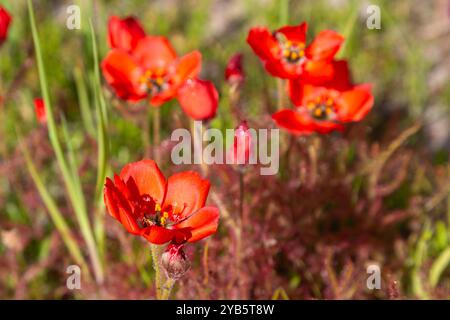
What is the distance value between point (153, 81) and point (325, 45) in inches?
17.6

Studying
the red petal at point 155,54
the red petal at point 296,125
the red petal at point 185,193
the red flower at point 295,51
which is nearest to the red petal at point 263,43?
the red flower at point 295,51

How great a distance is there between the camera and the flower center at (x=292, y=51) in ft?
5.57

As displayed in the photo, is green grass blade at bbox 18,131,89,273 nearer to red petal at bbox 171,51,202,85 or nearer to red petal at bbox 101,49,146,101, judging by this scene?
red petal at bbox 101,49,146,101

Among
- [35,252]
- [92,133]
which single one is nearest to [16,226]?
[35,252]

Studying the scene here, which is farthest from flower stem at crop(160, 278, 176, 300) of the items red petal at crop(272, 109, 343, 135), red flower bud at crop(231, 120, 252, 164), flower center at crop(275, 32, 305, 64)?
flower center at crop(275, 32, 305, 64)

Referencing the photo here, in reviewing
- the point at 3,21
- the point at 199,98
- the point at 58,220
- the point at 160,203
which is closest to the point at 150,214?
the point at 160,203

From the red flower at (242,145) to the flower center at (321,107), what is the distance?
17.2 inches

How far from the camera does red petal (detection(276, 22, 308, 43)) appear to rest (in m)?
1.66

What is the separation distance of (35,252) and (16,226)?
217 mm

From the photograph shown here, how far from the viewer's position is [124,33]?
1691 millimetres

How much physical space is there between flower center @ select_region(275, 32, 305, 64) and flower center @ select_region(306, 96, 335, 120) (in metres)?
0.14

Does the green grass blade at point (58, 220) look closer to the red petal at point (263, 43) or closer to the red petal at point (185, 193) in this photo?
the red petal at point (185, 193)

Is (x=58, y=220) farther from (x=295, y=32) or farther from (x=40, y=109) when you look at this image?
(x=295, y=32)
